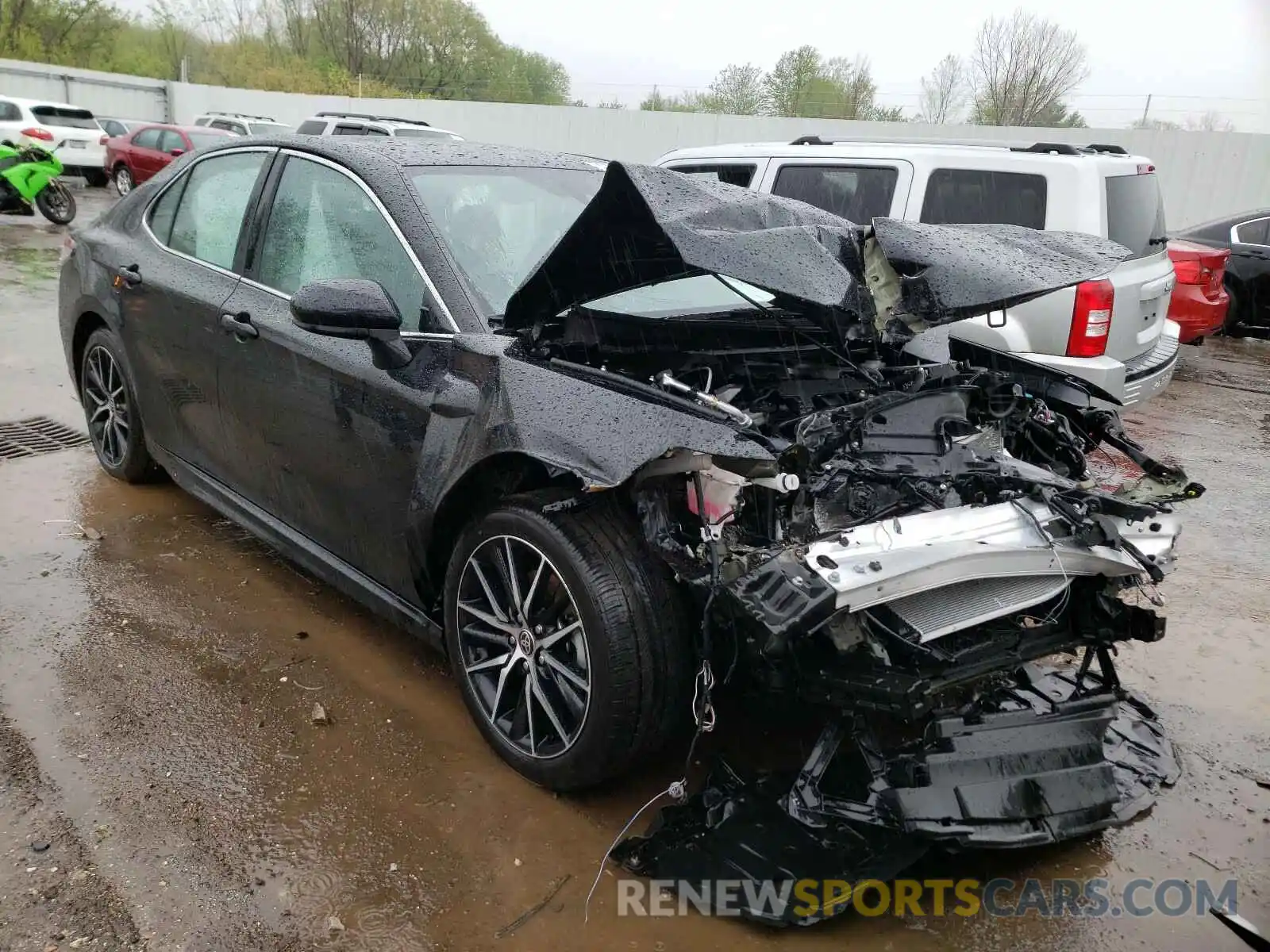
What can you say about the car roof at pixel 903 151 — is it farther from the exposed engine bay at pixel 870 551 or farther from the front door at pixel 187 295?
the front door at pixel 187 295

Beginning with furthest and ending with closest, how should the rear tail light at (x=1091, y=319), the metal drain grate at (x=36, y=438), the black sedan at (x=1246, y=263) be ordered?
1. the black sedan at (x=1246, y=263)
2. the rear tail light at (x=1091, y=319)
3. the metal drain grate at (x=36, y=438)

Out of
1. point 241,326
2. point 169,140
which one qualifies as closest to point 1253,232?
point 241,326

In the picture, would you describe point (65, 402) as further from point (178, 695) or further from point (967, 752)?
point (967, 752)

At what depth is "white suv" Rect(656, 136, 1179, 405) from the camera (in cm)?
542

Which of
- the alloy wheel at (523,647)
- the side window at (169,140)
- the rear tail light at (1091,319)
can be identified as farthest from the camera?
the side window at (169,140)

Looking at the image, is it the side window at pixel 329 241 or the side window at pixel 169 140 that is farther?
the side window at pixel 169 140

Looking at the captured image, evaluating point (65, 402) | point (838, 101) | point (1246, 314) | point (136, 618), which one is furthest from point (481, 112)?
point (136, 618)

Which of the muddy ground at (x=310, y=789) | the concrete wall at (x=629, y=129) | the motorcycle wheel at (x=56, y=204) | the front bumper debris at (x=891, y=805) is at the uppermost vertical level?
the concrete wall at (x=629, y=129)

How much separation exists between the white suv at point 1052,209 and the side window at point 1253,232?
6.11m

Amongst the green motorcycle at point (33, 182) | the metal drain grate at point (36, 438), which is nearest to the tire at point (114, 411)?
the metal drain grate at point (36, 438)

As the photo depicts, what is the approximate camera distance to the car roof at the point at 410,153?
10.8 feet

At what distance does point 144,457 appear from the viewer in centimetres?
461

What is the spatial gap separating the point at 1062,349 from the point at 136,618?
4.93m

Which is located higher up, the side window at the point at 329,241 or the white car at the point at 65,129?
the white car at the point at 65,129
